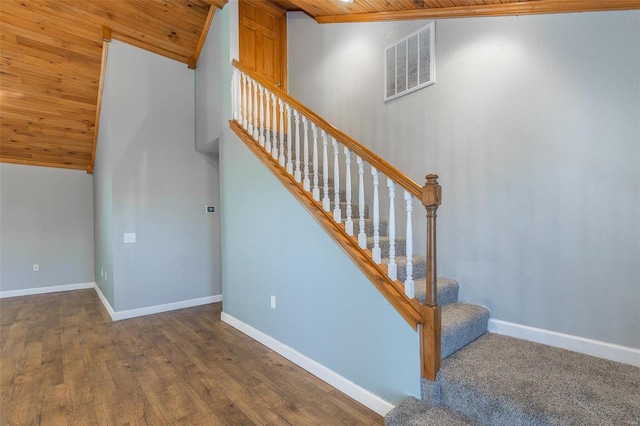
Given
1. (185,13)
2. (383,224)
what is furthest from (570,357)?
(185,13)

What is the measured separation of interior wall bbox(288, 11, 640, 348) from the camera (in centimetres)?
191

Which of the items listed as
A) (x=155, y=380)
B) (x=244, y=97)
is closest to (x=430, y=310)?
(x=155, y=380)

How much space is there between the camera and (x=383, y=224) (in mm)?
2994

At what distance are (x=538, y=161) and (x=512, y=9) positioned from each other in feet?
3.72

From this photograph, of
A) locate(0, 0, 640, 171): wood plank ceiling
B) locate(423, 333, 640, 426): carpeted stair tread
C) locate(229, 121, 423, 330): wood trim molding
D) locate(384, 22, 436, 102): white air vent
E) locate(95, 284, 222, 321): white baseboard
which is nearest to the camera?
locate(423, 333, 640, 426): carpeted stair tread

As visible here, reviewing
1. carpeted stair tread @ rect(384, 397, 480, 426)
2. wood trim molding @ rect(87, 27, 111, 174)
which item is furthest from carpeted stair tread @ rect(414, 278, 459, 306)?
wood trim molding @ rect(87, 27, 111, 174)

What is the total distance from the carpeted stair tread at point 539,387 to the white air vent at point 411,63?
220 cm

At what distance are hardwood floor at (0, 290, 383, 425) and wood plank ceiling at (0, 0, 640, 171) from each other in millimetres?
2964

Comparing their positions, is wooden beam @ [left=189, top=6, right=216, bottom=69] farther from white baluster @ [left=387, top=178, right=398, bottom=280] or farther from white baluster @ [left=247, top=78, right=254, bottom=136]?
white baluster @ [left=387, top=178, right=398, bottom=280]

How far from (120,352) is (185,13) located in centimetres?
391

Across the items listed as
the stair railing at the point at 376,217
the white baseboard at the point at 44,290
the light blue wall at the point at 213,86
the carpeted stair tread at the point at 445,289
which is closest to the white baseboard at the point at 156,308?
the white baseboard at the point at 44,290

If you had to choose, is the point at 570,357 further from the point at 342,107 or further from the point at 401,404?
the point at 342,107

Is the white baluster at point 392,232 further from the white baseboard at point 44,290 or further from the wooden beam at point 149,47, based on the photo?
the white baseboard at point 44,290

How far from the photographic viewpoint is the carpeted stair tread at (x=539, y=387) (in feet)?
4.71
